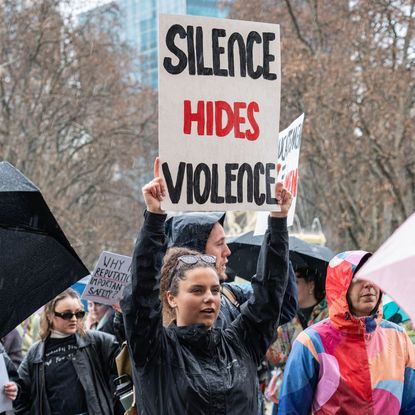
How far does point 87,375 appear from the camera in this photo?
637cm

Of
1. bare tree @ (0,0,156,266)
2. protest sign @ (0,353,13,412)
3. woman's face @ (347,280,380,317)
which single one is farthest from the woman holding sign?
bare tree @ (0,0,156,266)

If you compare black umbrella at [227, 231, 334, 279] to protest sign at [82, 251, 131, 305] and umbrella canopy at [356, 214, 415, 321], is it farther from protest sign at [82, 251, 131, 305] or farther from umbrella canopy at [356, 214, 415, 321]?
umbrella canopy at [356, 214, 415, 321]

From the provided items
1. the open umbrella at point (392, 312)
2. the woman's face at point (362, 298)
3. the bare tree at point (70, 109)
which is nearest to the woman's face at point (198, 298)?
the woman's face at point (362, 298)

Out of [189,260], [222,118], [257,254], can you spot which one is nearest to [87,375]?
[257,254]

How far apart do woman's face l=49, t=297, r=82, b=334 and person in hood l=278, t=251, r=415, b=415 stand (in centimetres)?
211

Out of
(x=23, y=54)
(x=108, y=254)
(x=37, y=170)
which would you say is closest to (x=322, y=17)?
(x=23, y=54)

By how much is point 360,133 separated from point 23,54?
9527 millimetres

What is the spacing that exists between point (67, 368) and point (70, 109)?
22398mm

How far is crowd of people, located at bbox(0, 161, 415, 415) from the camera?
3.91 metres

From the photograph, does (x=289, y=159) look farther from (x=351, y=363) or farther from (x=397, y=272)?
(x=397, y=272)

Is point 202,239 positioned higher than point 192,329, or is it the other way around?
point 202,239

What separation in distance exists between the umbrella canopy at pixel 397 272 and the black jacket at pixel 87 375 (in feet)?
12.8

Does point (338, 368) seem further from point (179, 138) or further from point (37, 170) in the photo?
point (37, 170)

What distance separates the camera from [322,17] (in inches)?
894
